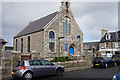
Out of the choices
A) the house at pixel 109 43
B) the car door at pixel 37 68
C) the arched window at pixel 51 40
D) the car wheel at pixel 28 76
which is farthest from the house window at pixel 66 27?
the car wheel at pixel 28 76

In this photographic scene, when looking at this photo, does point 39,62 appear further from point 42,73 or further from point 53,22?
point 53,22

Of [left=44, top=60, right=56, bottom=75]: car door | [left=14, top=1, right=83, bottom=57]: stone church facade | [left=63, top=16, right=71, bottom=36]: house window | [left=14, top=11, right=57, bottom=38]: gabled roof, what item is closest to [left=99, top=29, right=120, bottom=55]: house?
[left=14, top=1, right=83, bottom=57]: stone church facade

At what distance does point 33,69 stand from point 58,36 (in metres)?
15.6

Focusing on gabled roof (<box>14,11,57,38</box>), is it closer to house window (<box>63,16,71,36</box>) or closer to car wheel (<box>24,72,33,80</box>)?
house window (<box>63,16,71,36</box>)

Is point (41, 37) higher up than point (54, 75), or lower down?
higher up

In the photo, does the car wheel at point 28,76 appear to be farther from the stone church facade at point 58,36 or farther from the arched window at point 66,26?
the arched window at point 66,26

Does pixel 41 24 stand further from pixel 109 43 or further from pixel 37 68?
pixel 109 43

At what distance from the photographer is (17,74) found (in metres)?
10.4

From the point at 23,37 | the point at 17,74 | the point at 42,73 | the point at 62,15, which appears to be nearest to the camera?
the point at 17,74

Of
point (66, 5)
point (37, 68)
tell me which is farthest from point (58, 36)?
point (37, 68)

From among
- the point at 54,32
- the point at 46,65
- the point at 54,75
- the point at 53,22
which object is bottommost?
the point at 54,75

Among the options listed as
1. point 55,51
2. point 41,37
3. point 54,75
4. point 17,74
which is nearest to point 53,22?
point 41,37

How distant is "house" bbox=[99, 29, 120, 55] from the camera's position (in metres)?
38.5

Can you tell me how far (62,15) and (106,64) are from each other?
12.8 meters
